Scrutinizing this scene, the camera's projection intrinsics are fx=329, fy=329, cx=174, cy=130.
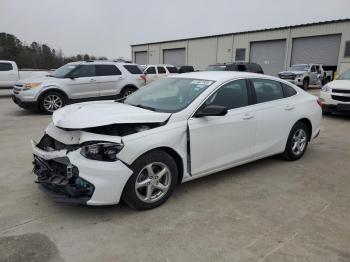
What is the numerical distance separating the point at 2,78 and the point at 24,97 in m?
8.95

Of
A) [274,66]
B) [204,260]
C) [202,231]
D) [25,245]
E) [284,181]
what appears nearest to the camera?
[204,260]

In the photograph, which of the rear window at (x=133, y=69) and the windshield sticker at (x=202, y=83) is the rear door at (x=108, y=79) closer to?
the rear window at (x=133, y=69)

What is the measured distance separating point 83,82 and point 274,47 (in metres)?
26.3

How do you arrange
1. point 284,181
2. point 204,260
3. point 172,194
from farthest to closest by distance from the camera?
1. point 284,181
2. point 172,194
3. point 204,260

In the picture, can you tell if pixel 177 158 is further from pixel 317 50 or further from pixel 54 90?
pixel 317 50

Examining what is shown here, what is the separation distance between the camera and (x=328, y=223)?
356cm

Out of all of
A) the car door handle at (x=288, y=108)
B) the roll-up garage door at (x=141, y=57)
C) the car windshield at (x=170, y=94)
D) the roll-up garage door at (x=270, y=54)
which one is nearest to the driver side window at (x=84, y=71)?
the car windshield at (x=170, y=94)

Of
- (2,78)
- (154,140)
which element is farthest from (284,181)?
(2,78)

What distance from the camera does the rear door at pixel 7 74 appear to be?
18000 mm

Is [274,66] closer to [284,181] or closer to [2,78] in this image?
[2,78]

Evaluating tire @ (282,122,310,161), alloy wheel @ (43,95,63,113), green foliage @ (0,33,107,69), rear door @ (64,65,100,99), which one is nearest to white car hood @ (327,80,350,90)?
tire @ (282,122,310,161)

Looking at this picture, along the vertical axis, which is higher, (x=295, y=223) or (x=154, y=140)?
(x=154, y=140)

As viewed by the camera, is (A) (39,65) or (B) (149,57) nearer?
(A) (39,65)

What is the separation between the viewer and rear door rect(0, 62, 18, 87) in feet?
59.1
